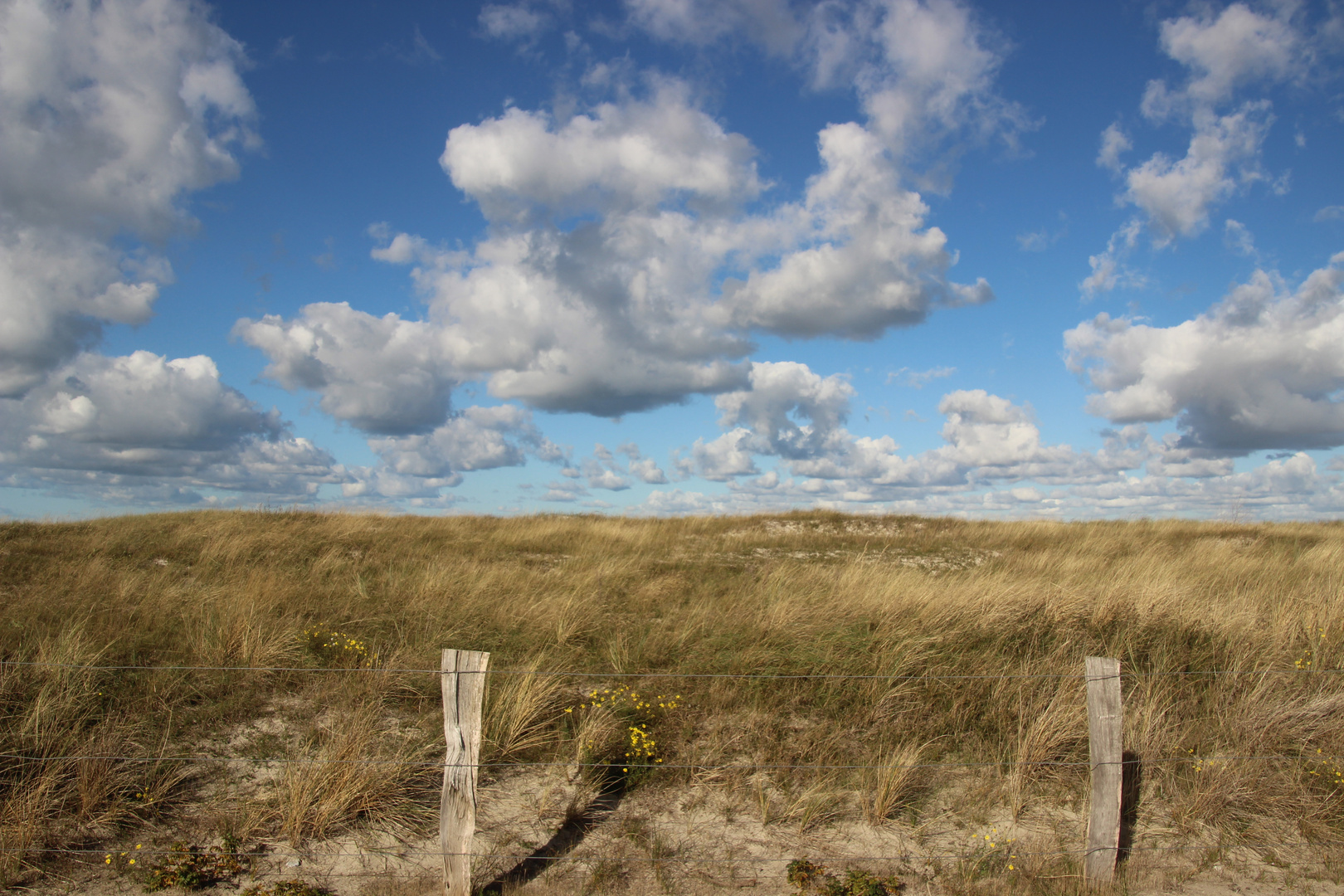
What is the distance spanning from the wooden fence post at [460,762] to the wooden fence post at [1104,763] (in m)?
3.72

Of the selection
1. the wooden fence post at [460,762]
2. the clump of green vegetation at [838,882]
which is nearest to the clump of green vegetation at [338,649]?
the wooden fence post at [460,762]

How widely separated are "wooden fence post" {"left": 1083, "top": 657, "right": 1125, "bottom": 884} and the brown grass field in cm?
19

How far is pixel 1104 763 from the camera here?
4.29 m

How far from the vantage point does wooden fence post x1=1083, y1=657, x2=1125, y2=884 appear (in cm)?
426

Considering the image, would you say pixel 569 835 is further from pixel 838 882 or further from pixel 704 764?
pixel 838 882

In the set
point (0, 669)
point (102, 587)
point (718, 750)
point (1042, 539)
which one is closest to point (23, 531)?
point (102, 587)

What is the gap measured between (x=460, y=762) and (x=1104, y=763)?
3.92 m

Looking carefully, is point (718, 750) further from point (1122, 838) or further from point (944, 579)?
point (944, 579)

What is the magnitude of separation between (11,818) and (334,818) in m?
1.97

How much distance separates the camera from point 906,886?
430cm

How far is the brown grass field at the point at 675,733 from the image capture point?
14.7 feet

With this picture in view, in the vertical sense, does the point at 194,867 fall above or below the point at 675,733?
below

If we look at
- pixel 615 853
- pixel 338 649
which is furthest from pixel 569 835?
pixel 338 649

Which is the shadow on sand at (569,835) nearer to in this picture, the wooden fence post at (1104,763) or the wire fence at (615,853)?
the wire fence at (615,853)
